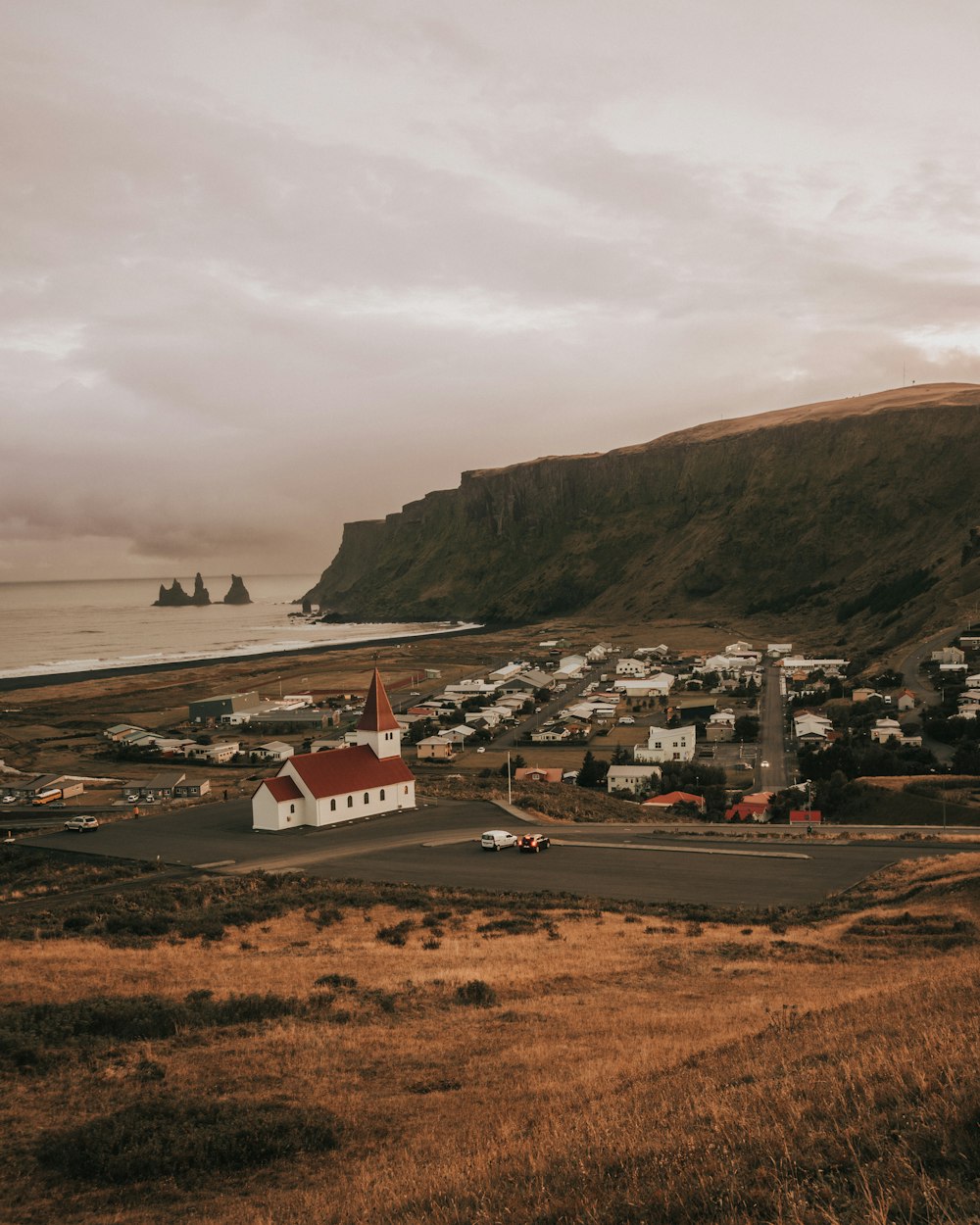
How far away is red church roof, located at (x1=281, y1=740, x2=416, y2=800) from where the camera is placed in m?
38.7

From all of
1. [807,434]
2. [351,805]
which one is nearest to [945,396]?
[807,434]

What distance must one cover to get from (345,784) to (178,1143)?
30.7 m

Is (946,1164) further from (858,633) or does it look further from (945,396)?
(945,396)

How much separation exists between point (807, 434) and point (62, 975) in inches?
7490

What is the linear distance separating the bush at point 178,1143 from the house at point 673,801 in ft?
143

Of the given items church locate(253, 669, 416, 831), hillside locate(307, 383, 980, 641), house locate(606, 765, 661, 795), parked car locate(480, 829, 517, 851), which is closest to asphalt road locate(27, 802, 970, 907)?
parked car locate(480, 829, 517, 851)

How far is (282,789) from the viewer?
38125 mm

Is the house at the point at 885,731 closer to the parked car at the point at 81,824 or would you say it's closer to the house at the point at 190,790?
the house at the point at 190,790

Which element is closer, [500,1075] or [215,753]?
[500,1075]

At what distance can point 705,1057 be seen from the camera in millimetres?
10711

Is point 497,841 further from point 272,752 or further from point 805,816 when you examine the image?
point 272,752

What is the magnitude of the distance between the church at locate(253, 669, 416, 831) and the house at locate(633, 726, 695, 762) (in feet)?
100

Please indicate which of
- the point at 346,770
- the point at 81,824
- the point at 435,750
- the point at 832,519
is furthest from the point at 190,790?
the point at 832,519

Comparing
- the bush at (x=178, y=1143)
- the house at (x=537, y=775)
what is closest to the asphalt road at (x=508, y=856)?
the house at (x=537, y=775)
